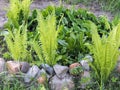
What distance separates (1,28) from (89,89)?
4.45 ft

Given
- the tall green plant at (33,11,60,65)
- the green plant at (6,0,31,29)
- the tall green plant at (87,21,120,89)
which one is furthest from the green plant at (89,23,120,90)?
the green plant at (6,0,31,29)

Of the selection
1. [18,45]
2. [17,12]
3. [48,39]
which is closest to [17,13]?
[17,12]

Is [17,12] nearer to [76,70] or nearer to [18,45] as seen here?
[18,45]

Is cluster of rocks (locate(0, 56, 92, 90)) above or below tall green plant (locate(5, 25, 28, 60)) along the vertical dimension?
below

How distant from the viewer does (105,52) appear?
3156mm

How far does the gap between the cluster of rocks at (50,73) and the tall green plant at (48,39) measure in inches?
3.4

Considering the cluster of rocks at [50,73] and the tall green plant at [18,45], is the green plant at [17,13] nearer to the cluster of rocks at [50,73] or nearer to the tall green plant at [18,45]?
the tall green plant at [18,45]

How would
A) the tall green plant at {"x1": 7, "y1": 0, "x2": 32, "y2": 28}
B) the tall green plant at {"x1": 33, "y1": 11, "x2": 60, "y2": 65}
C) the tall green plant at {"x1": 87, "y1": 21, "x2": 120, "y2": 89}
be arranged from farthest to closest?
the tall green plant at {"x1": 7, "y1": 0, "x2": 32, "y2": 28} < the tall green plant at {"x1": 33, "y1": 11, "x2": 60, "y2": 65} < the tall green plant at {"x1": 87, "y1": 21, "x2": 120, "y2": 89}

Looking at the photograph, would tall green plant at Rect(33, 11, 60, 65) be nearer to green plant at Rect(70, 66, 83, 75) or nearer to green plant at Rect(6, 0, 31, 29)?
green plant at Rect(70, 66, 83, 75)

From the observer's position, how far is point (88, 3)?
5137 mm

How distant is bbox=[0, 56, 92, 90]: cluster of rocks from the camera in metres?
3.27

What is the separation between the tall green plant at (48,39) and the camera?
3252mm

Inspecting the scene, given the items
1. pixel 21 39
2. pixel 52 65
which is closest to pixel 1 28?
pixel 21 39

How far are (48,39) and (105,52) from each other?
543mm
